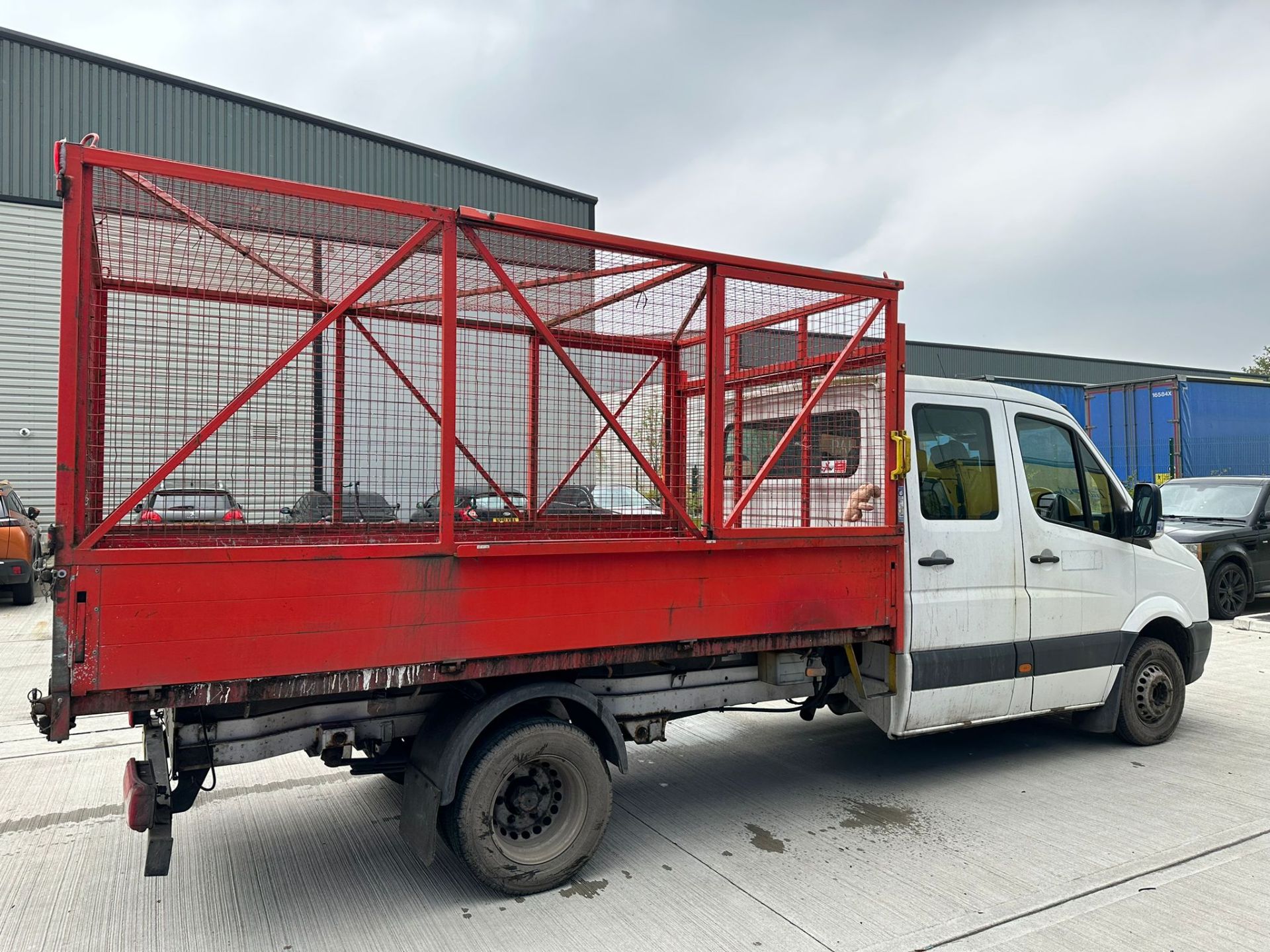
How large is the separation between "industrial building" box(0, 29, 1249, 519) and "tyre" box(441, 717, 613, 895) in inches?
582

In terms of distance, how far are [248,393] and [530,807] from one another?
6.73 ft

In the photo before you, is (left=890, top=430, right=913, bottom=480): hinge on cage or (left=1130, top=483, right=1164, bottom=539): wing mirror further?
(left=1130, top=483, right=1164, bottom=539): wing mirror

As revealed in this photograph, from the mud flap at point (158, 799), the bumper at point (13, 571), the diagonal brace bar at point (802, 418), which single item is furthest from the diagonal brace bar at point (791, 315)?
the bumper at point (13, 571)

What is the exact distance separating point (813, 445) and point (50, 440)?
15495 millimetres

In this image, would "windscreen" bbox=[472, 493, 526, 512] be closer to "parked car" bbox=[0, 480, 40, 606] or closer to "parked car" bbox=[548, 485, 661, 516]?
"parked car" bbox=[548, 485, 661, 516]

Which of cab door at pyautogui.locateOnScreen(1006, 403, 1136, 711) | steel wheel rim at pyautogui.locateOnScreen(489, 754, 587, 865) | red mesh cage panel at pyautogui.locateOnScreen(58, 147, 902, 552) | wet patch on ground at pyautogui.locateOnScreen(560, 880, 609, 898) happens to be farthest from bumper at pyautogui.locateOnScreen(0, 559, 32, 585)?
cab door at pyautogui.locateOnScreen(1006, 403, 1136, 711)

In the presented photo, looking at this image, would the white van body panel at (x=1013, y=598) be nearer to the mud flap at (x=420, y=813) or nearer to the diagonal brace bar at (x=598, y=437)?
the diagonal brace bar at (x=598, y=437)

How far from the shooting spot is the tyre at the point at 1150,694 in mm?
5496

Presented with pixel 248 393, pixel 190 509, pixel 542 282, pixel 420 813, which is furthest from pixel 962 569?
pixel 190 509

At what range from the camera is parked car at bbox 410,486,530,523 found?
Answer: 4168 millimetres

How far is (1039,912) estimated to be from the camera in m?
3.43

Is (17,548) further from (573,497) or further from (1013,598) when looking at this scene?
(1013,598)

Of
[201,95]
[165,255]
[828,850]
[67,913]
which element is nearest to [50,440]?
[201,95]

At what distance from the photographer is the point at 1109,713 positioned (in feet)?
17.8
